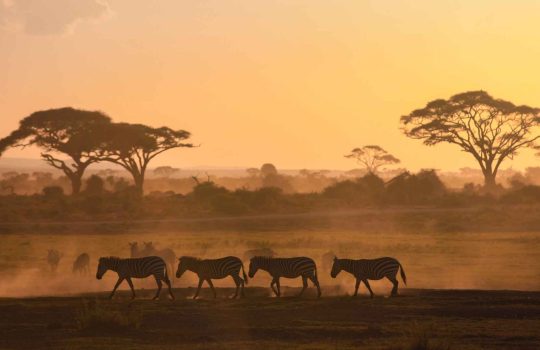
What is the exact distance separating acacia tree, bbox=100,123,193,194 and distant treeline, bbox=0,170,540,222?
557cm

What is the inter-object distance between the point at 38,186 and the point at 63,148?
48.3m

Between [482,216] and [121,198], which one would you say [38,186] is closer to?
[121,198]

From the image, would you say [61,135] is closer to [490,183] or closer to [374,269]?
[490,183]

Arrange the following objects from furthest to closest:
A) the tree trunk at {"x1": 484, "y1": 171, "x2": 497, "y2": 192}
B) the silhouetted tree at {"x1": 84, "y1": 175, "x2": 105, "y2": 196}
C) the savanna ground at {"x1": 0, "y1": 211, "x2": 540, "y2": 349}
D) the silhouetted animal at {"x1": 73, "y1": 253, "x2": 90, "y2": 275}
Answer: the silhouetted tree at {"x1": 84, "y1": 175, "x2": 105, "y2": 196} < the tree trunk at {"x1": 484, "y1": 171, "x2": 497, "y2": 192} < the silhouetted animal at {"x1": 73, "y1": 253, "x2": 90, "y2": 275} < the savanna ground at {"x1": 0, "y1": 211, "x2": 540, "y2": 349}

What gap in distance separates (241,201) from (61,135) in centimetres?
2106

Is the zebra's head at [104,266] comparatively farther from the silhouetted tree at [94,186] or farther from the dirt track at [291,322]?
the silhouetted tree at [94,186]

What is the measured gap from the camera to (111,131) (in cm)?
7400

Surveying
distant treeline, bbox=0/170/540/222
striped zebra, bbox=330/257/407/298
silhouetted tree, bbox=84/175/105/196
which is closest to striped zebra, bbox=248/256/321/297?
striped zebra, bbox=330/257/407/298

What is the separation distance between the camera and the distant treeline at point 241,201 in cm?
5691

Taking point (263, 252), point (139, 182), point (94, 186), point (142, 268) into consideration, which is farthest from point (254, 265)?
point (94, 186)

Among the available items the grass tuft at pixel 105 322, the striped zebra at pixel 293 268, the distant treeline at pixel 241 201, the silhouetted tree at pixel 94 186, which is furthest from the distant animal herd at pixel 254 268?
the silhouetted tree at pixel 94 186

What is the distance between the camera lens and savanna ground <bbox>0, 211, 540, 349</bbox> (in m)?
16.5

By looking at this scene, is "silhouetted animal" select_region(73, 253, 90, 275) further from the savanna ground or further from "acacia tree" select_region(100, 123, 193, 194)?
"acacia tree" select_region(100, 123, 193, 194)

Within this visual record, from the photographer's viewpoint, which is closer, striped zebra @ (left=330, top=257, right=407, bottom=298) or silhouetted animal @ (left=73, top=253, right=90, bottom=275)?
striped zebra @ (left=330, top=257, right=407, bottom=298)
